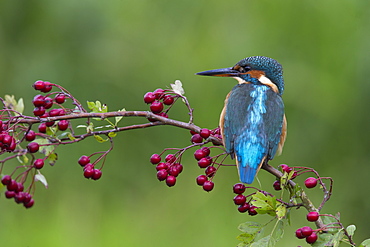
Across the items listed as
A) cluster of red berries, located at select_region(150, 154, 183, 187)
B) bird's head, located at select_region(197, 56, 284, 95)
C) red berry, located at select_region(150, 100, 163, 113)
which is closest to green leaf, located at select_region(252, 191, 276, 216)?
cluster of red berries, located at select_region(150, 154, 183, 187)

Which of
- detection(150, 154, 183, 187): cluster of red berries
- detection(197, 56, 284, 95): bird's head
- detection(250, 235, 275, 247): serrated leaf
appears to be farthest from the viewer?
detection(197, 56, 284, 95): bird's head

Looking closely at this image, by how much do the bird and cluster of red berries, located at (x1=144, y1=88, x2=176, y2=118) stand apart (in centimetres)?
30

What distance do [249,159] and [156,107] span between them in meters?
0.40

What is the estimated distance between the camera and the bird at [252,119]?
85.1 inches

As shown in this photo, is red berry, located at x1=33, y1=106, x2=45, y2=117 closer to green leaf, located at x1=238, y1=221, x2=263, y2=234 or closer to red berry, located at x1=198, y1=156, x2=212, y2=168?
red berry, located at x1=198, y1=156, x2=212, y2=168

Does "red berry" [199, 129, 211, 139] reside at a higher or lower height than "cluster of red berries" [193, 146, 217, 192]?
higher

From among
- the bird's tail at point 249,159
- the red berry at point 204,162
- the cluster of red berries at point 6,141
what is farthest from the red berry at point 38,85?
the bird's tail at point 249,159

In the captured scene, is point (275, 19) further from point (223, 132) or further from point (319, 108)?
point (223, 132)

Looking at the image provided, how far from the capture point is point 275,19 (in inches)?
157

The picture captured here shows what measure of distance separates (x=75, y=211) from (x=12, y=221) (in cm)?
35

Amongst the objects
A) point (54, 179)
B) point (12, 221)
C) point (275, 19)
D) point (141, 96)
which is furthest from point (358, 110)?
point (12, 221)

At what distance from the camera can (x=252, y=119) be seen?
231cm

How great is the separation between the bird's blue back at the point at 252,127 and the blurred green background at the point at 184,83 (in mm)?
1072

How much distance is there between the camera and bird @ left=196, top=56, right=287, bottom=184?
2162 mm
